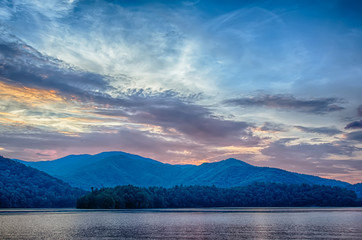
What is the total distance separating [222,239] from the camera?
86.0 metres

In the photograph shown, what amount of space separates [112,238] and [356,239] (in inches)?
2259

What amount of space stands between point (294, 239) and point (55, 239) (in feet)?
187

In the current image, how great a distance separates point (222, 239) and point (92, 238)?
1249 inches

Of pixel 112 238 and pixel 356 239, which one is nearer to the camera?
pixel 356 239

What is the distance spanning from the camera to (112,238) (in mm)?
88312

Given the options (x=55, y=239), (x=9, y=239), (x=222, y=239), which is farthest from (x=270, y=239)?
(x=9, y=239)

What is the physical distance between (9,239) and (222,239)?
164ft

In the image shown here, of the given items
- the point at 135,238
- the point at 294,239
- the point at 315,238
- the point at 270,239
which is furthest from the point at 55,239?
the point at 315,238

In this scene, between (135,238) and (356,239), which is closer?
(356,239)

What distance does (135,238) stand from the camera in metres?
88.8

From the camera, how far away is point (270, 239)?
85.8 m

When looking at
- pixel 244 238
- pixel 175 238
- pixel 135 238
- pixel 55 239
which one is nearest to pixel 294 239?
pixel 244 238

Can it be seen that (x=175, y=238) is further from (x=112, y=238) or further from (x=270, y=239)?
(x=270, y=239)

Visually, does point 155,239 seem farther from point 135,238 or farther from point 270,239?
point 270,239
